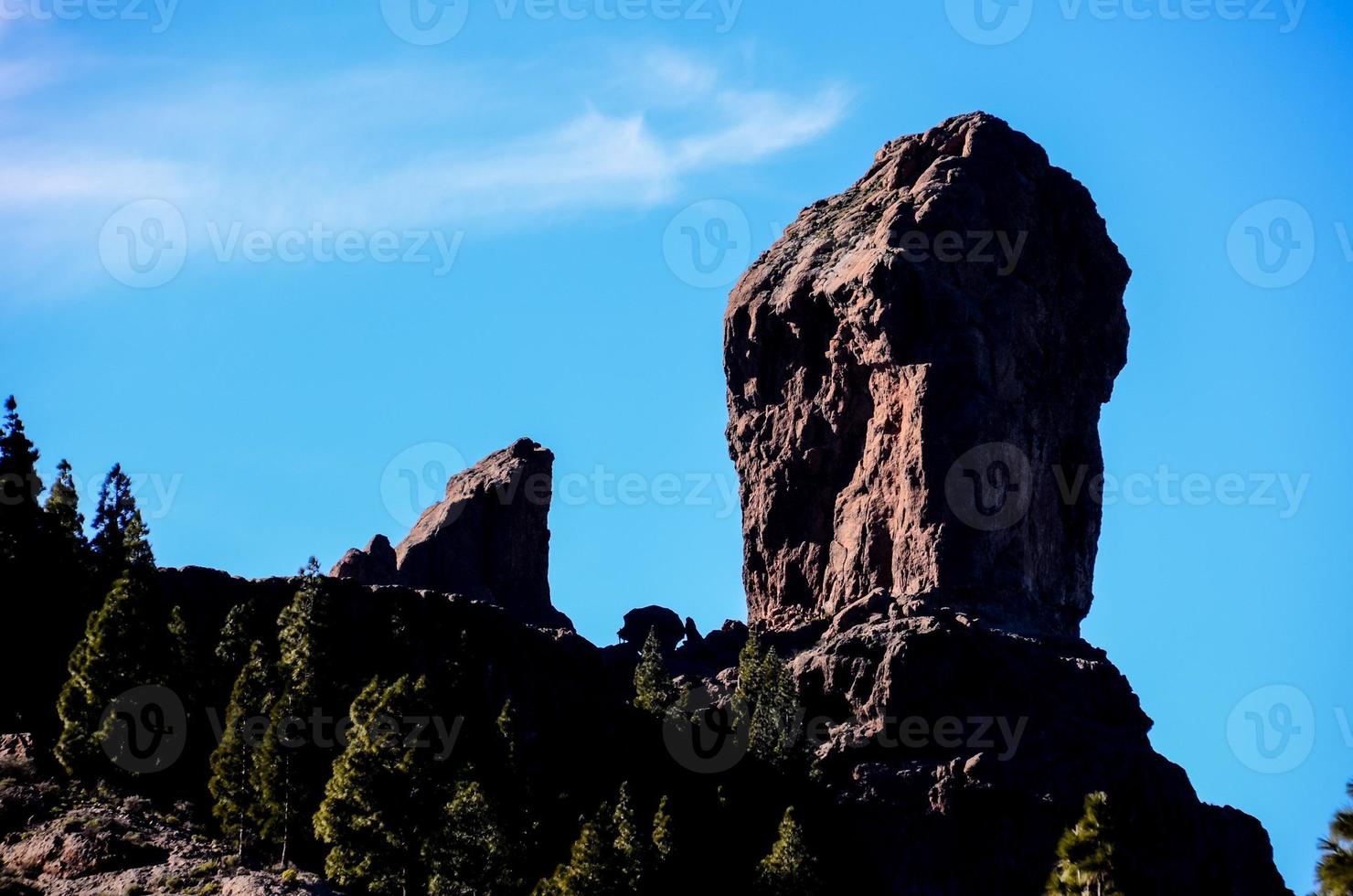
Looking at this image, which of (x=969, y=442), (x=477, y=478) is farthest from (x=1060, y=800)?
(x=477, y=478)

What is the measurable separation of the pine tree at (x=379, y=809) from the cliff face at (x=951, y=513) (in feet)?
91.7

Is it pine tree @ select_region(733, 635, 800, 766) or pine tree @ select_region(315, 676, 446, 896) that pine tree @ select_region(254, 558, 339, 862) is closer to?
pine tree @ select_region(315, 676, 446, 896)

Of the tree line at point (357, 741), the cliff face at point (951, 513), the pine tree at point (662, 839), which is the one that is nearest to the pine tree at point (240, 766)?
the tree line at point (357, 741)

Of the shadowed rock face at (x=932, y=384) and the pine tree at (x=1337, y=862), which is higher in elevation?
the shadowed rock face at (x=932, y=384)

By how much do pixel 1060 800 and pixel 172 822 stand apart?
47.2 meters

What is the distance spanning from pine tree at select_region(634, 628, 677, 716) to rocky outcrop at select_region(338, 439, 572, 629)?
30401mm

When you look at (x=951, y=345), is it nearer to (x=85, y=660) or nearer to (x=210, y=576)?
(x=210, y=576)

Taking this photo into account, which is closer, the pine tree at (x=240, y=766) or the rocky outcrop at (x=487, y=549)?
the pine tree at (x=240, y=766)

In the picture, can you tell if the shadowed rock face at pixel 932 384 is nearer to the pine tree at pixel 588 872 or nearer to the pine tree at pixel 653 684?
the pine tree at pixel 653 684

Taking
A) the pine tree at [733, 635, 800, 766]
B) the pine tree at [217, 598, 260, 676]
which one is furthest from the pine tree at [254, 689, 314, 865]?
the pine tree at [733, 635, 800, 766]

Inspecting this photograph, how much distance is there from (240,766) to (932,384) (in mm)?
58053

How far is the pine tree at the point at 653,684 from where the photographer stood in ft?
406

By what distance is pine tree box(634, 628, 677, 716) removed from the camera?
123812mm

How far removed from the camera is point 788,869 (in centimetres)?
10681
